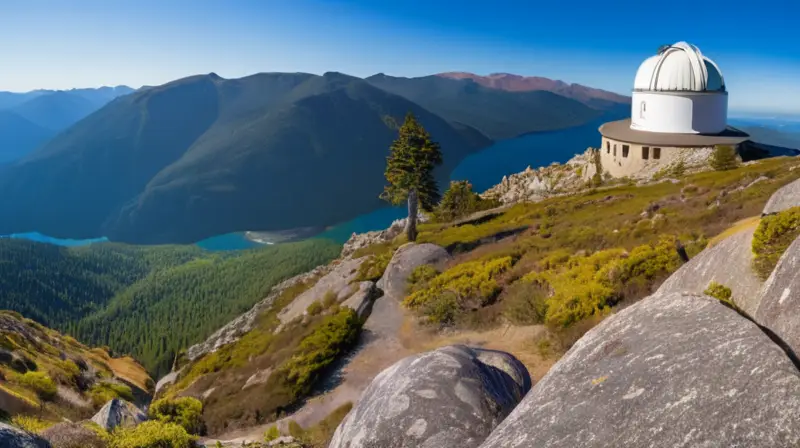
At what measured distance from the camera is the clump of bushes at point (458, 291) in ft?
59.1

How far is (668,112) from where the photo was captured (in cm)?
4541

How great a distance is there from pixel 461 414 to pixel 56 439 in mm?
6259

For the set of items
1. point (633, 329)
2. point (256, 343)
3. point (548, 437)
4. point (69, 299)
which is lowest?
point (69, 299)

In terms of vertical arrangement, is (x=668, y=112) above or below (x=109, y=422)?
above

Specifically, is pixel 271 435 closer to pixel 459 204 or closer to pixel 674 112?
pixel 459 204

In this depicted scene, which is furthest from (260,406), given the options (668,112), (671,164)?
(668,112)

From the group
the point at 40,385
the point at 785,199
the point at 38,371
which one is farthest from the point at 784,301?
the point at 38,371

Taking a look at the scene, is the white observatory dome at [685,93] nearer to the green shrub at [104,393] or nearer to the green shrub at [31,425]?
the green shrub at [104,393]

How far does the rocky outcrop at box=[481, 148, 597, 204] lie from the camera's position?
48.1m

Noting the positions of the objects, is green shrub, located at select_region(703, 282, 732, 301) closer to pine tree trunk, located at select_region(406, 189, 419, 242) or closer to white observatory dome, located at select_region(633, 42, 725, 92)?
pine tree trunk, located at select_region(406, 189, 419, 242)

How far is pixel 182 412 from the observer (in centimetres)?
1430

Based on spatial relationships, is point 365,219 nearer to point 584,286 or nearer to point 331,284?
point 331,284

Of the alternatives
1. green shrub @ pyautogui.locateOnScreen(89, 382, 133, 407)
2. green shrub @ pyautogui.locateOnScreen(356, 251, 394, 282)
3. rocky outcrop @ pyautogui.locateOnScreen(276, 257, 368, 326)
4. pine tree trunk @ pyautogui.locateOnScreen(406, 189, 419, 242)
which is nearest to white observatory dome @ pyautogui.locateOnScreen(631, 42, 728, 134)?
pine tree trunk @ pyautogui.locateOnScreen(406, 189, 419, 242)

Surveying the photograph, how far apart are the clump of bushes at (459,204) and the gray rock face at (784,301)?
3733cm
